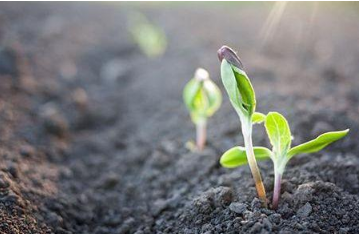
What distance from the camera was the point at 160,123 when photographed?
11.7 feet

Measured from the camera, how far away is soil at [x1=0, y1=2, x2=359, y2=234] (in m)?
2.04

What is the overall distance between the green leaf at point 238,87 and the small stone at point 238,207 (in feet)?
1.42

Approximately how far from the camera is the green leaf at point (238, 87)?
1693 mm

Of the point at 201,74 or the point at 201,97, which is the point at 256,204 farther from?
the point at 201,97

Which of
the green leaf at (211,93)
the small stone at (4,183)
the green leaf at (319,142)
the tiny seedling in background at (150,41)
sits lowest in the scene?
the green leaf at (319,142)

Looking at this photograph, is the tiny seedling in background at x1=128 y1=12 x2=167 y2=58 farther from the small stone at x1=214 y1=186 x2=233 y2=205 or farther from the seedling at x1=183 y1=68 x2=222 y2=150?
the small stone at x1=214 y1=186 x2=233 y2=205

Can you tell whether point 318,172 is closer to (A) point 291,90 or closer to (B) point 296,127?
(B) point 296,127

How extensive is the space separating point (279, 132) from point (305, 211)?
0.37 meters

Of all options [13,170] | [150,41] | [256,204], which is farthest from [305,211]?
[150,41]

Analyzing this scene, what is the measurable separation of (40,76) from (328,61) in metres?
3.07

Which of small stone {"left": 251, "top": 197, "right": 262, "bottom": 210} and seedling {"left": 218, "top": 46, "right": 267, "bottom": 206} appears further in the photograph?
small stone {"left": 251, "top": 197, "right": 262, "bottom": 210}

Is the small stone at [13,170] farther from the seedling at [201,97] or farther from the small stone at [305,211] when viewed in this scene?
the small stone at [305,211]

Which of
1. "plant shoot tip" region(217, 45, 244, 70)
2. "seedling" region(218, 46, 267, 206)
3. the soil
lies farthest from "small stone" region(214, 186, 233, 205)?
"plant shoot tip" region(217, 45, 244, 70)

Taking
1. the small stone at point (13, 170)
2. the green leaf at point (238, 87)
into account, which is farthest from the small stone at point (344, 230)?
the small stone at point (13, 170)
